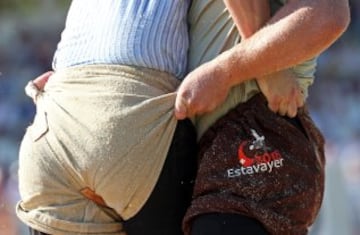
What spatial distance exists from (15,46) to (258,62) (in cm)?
797

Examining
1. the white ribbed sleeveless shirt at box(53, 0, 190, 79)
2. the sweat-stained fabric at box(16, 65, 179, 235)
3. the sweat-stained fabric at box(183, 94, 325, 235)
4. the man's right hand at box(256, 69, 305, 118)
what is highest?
the white ribbed sleeveless shirt at box(53, 0, 190, 79)

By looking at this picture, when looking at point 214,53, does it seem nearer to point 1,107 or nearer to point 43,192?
point 43,192

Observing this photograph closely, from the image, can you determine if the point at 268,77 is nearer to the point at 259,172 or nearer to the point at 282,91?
the point at 282,91

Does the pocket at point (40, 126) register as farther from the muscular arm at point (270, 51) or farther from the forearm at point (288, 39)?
the forearm at point (288, 39)

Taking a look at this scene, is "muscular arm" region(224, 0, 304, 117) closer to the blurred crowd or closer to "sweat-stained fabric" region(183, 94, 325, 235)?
"sweat-stained fabric" region(183, 94, 325, 235)

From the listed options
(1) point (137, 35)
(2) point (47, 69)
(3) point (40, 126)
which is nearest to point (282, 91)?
(1) point (137, 35)

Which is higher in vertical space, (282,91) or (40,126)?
(40,126)

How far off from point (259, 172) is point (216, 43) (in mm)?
285

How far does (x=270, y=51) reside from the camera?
209cm

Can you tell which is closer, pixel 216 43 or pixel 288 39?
pixel 288 39

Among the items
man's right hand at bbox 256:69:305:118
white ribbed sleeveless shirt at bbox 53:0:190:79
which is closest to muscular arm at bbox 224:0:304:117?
man's right hand at bbox 256:69:305:118

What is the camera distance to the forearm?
6.77 ft

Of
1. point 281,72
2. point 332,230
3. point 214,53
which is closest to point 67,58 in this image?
point 214,53

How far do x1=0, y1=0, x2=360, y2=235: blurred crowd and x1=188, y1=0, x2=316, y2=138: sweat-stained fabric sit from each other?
531 centimetres
